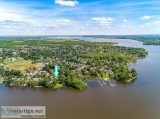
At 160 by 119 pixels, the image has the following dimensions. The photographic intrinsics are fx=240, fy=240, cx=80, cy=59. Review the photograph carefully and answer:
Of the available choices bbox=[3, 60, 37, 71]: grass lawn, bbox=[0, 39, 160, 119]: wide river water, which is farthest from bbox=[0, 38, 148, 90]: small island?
bbox=[0, 39, 160, 119]: wide river water

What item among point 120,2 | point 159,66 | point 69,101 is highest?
point 120,2

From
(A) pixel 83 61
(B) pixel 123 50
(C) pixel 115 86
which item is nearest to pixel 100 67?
(A) pixel 83 61

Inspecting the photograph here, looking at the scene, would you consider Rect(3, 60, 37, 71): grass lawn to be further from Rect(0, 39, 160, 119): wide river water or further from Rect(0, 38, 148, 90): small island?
Rect(0, 39, 160, 119): wide river water

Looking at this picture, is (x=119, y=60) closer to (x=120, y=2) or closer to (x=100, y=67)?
(x=100, y=67)

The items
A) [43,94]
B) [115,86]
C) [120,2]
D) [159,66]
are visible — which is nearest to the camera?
[120,2]

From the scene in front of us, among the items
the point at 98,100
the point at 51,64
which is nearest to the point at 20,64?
the point at 51,64

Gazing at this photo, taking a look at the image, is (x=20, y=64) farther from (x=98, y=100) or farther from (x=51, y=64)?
(x=98, y=100)

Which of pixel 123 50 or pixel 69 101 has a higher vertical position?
pixel 123 50
